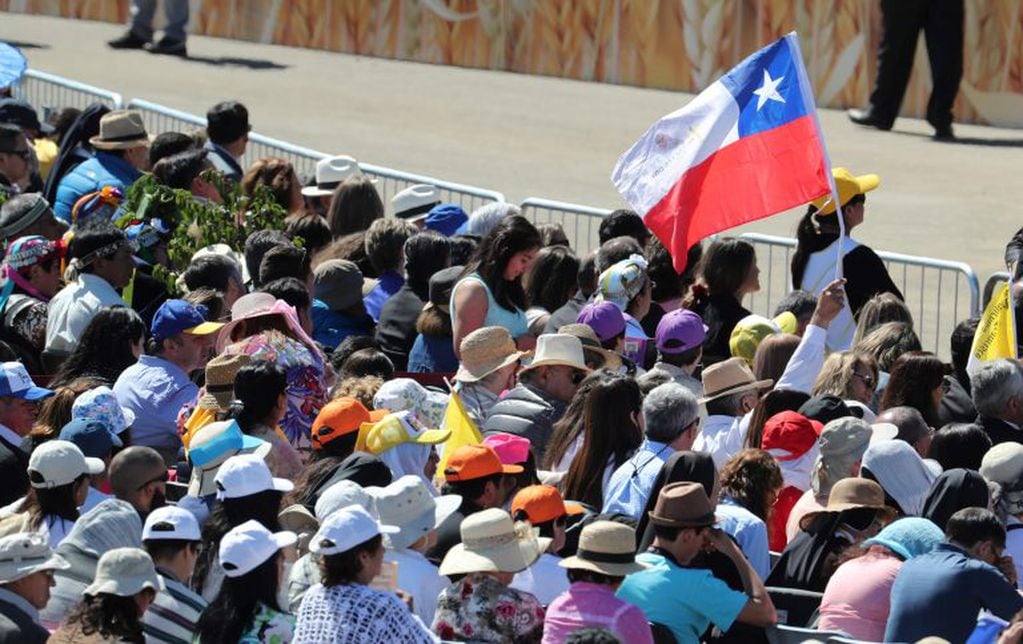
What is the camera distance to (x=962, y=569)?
7.21 m

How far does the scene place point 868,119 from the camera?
19.9 m

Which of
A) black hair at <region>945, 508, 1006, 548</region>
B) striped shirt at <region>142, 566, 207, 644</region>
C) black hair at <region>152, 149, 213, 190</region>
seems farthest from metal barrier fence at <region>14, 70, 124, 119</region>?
black hair at <region>945, 508, 1006, 548</region>

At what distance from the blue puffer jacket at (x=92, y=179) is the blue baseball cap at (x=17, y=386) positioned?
414 cm

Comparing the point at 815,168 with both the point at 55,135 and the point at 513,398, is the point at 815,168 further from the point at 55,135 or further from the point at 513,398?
the point at 55,135

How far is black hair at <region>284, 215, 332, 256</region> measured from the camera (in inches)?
487

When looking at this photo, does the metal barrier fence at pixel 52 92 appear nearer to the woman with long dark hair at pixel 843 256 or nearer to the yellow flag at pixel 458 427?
the woman with long dark hair at pixel 843 256

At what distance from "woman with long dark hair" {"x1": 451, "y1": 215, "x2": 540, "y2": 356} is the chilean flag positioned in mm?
574

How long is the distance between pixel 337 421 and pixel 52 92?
Result: 10610 millimetres

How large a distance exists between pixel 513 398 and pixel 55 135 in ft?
23.2

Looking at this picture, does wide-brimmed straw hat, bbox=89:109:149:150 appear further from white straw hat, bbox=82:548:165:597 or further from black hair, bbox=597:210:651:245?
white straw hat, bbox=82:548:165:597

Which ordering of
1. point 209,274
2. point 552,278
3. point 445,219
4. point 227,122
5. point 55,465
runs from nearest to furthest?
1. point 55,465
2. point 209,274
3. point 552,278
4. point 445,219
5. point 227,122

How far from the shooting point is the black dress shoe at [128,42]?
24.3 meters

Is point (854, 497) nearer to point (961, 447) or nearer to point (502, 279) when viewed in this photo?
point (961, 447)

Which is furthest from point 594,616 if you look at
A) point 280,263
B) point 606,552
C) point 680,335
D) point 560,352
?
point 280,263
